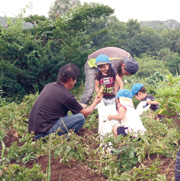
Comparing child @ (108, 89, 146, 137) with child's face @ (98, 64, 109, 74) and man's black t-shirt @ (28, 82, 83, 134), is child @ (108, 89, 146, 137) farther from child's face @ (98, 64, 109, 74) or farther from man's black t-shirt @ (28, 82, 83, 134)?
child's face @ (98, 64, 109, 74)

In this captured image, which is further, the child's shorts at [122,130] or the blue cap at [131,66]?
the blue cap at [131,66]

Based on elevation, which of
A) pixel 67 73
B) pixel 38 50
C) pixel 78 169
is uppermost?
pixel 38 50

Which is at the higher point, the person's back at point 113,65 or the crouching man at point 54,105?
the person's back at point 113,65

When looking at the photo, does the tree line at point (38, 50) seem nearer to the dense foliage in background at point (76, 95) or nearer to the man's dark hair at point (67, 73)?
the dense foliage in background at point (76, 95)

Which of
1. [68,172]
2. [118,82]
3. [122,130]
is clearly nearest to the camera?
[68,172]

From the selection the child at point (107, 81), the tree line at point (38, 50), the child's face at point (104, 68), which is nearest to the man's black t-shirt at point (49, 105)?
the child at point (107, 81)

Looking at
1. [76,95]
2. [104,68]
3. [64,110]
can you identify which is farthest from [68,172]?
[76,95]

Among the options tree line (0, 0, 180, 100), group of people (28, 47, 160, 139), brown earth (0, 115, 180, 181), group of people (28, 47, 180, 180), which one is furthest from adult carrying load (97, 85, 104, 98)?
A: tree line (0, 0, 180, 100)

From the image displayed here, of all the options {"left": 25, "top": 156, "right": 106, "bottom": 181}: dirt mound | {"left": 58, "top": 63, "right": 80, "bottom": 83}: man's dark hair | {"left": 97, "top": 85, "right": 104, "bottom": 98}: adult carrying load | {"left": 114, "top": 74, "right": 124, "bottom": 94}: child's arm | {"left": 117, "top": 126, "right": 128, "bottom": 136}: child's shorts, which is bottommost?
A: {"left": 25, "top": 156, "right": 106, "bottom": 181}: dirt mound

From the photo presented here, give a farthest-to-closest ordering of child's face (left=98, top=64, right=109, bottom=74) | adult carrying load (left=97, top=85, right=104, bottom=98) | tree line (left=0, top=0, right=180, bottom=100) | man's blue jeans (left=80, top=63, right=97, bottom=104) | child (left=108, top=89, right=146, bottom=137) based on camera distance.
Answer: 1. tree line (left=0, top=0, right=180, bottom=100)
2. man's blue jeans (left=80, top=63, right=97, bottom=104)
3. child's face (left=98, top=64, right=109, bottom=74)
4. adult carrying load (left=97, top=85, right=104, bottom=98)
5. child (left=108, top=89, right=146, bottom=137)

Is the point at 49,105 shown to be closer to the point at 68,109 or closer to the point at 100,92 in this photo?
the point at 68,109

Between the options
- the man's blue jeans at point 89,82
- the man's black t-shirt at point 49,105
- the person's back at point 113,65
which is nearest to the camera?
the man's black t-shirt at point 49,105

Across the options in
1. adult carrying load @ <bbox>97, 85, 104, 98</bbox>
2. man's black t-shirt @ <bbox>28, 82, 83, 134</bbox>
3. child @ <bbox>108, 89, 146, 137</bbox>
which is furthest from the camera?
adult carrying load @ <bbox>97, 85, 104, 98</bbox>

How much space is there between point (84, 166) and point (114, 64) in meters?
2.61
